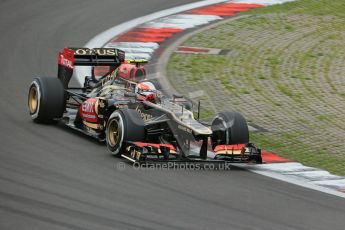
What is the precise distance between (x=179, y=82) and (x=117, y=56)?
10.7 feet

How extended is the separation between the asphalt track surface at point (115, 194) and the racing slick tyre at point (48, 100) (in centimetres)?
21

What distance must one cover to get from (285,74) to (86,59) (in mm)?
5983

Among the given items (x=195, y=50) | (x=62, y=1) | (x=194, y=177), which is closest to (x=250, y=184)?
(x=194, y=177)

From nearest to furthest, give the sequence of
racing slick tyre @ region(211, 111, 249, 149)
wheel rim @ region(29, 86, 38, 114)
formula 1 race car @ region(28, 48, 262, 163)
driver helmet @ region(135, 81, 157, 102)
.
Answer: formula 1 race car @ region(28, 48, 262, 163) → racing slick tyre @ region(211, 111, 249, 149) → driver helmet @ region(135, 81, 157, 102) → wheel rim @ region(29, 86, 38, 114)

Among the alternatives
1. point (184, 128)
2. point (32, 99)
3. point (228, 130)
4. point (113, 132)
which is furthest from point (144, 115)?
point (32, 99)

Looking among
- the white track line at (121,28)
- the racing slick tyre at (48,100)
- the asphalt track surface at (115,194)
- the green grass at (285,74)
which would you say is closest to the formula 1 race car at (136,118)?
the racing slick tyre at (48,100)

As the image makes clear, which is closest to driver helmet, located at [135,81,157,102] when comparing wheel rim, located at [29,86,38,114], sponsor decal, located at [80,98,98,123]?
sponsor decal, located at [80,98,98,123]

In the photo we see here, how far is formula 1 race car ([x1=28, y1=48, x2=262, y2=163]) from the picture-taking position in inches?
594

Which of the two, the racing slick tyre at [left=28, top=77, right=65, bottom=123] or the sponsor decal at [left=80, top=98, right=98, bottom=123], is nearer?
the sponsor decal at [left=80, top=98, right=98, bottom=123]

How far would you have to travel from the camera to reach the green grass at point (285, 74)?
1755 centimetres

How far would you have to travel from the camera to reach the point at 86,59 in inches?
717

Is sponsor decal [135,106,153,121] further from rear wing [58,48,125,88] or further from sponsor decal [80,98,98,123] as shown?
rear wing [58,48,125,88]

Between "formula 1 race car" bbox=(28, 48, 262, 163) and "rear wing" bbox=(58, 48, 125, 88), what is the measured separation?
0.06ft

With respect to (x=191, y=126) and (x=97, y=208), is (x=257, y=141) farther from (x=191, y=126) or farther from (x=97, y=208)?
(x=97, y=208)
